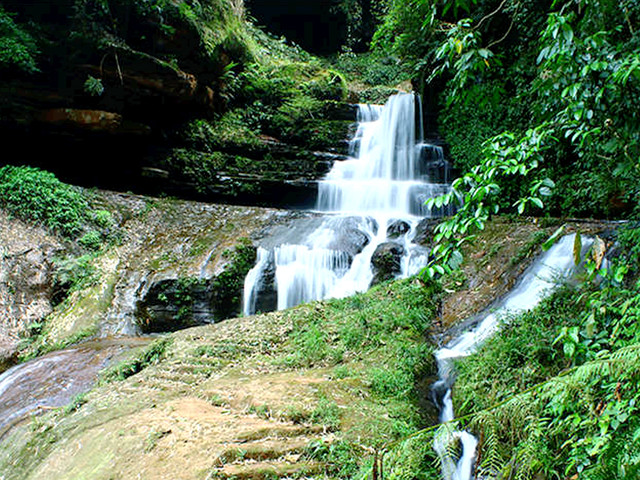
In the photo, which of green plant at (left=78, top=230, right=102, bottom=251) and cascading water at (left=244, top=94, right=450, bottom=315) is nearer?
cascading water at (left=244, top=94, right=450, bottom=315)

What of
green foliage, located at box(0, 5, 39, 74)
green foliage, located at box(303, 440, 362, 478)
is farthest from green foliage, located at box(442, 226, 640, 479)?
green foliage, located at box(0, 5, 39, 74)

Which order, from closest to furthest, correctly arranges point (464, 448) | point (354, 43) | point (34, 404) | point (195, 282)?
point (464, 448), point (34, 404), point (195, 282), point (354, 43)

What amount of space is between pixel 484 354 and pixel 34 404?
203 inches

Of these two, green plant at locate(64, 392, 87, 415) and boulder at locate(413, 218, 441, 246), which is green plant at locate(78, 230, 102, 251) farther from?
boulder at locate(413, 218, 441, 246)

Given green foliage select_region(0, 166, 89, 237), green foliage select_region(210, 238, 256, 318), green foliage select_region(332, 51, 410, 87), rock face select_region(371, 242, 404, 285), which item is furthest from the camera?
green foliage select_region(332, 51, 410, 87)

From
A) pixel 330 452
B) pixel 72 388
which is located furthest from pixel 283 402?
pixel 72 388

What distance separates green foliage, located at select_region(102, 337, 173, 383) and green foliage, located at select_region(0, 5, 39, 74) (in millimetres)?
7120

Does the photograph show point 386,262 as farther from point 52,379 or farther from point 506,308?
point 52,379

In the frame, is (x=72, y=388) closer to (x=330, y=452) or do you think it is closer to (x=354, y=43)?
(x=330, y=452)

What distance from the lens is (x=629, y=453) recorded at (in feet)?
5.13

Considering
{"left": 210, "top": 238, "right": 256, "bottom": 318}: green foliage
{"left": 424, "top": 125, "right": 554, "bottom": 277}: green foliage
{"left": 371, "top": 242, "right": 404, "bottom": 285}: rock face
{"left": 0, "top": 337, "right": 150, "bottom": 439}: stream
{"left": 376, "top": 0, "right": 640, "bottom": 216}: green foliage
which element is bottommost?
{"left": 0, "top": 337, "right": 150, "bottom": 439}: stream

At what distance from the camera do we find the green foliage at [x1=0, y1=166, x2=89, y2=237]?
847 cm

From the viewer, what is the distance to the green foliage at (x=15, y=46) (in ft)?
26.3

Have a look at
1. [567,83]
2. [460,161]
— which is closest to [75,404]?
[567,83]
